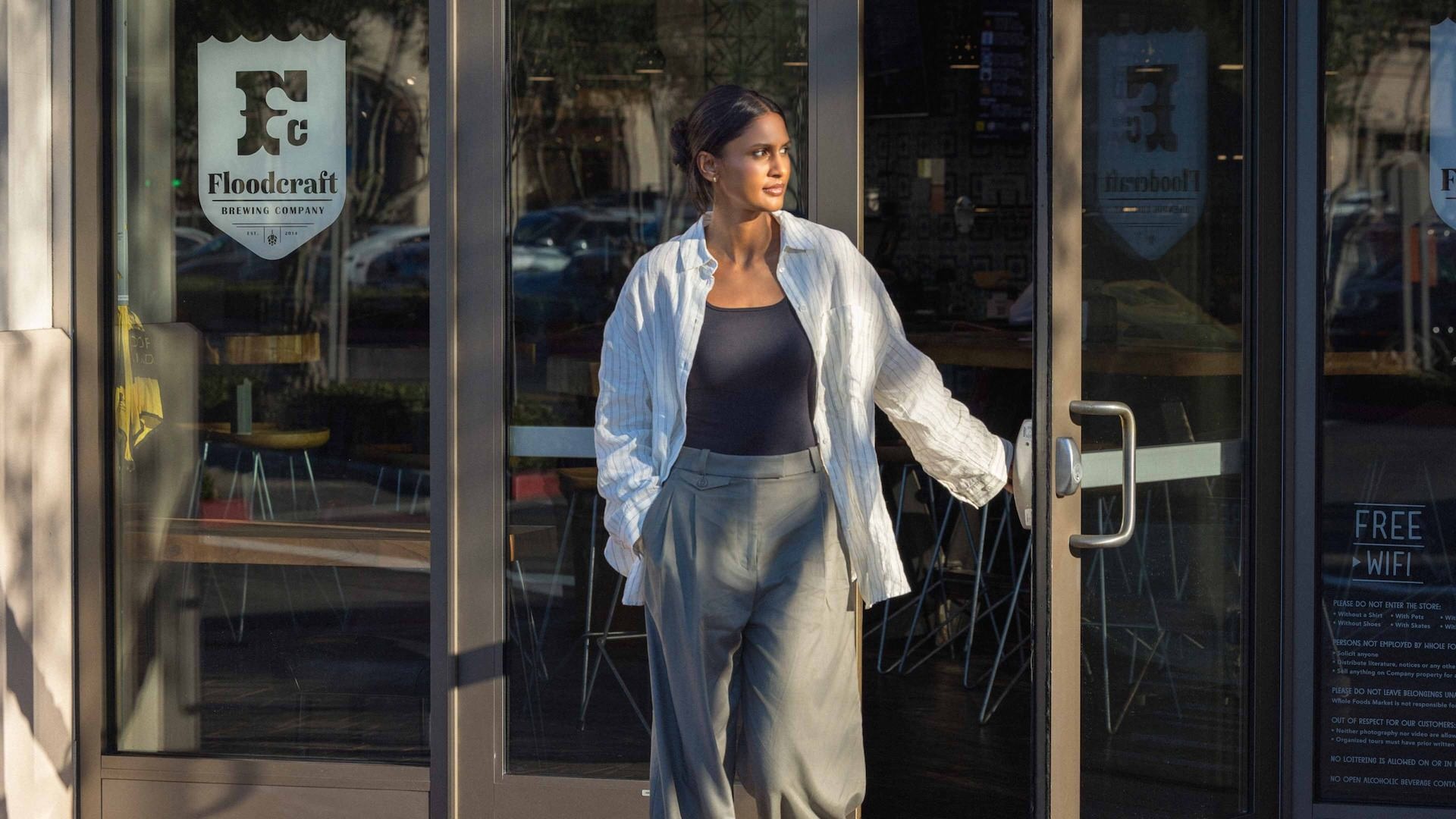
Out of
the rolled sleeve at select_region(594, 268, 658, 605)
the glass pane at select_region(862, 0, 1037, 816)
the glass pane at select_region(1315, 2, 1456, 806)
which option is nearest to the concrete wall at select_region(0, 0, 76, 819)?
the rolled sleeve at select_region(594, 268, 658, 605)

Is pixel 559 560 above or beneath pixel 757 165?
beneath

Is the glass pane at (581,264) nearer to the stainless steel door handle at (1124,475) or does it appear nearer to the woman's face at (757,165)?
the woman's face at (757,165)

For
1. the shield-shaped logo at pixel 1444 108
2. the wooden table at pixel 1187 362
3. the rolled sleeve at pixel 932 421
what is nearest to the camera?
the rolled sleeve at pixel 932 421

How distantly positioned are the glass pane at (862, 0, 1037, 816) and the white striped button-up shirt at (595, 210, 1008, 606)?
1.54ft

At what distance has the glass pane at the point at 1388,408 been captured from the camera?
3936 mm

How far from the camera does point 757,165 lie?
9.82ft

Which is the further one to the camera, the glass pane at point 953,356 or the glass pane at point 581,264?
the glass pane at point 953,356

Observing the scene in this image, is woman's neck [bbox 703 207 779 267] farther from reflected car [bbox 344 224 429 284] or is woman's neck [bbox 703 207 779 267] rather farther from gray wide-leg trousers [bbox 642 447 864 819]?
reflected car [bbox 344 224 429 284]

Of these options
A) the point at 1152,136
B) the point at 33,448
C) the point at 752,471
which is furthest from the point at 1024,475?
the point at 33,448

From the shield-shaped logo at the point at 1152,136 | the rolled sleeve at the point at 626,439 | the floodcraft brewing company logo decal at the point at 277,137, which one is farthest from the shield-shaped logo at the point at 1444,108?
the floodcraft brewing company logo decal at the point at 277,137

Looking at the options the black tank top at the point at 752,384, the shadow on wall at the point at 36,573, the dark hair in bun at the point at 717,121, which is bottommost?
the shadow on wall at the point at 36,573

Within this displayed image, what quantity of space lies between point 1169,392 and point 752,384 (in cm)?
133

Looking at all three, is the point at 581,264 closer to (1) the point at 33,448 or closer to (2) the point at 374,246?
(2) the point at 374,246

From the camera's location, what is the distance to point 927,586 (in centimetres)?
600
